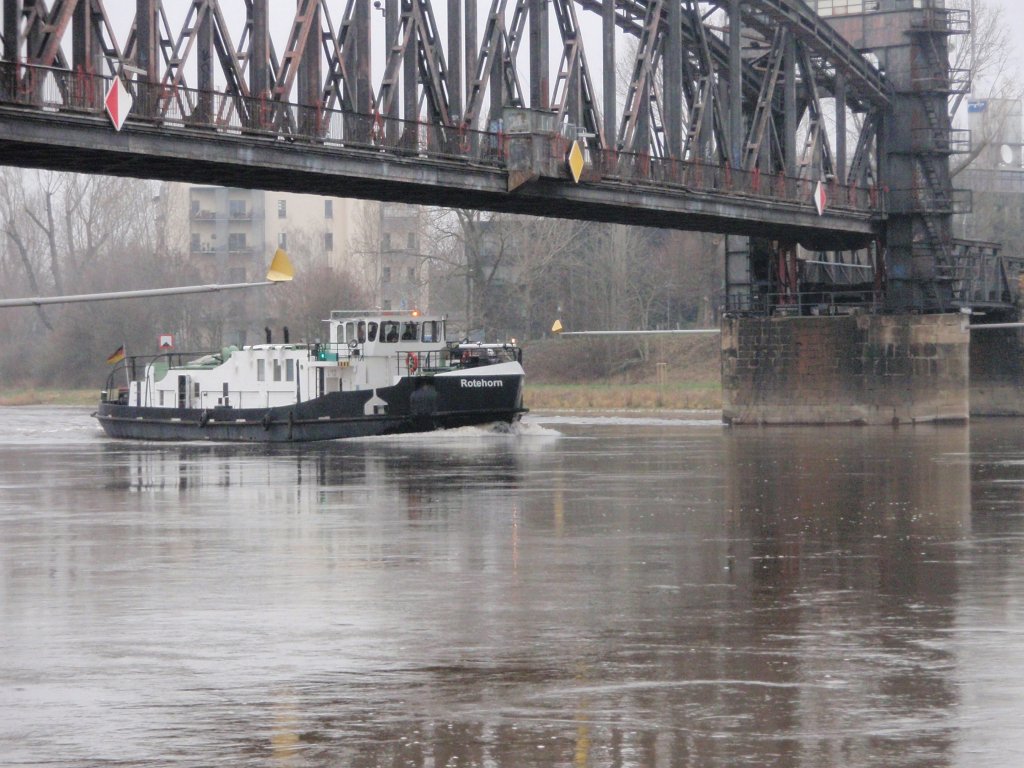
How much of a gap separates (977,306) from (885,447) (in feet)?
76.2

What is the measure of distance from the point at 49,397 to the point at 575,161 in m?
66.0

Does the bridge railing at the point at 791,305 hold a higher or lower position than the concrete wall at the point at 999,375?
higher

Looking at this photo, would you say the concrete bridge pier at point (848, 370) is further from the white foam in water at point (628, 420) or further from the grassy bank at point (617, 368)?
the grassy bank at point (617, 368)

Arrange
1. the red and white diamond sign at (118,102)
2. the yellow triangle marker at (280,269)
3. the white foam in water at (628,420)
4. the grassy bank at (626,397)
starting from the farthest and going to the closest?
1. the grassy bank at (626,397)
2. the white foam in water at (628,420)
3. the yellow triangle marker at (280,269)
4. the red and white diamond sign at (118,102)

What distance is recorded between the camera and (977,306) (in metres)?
68.5

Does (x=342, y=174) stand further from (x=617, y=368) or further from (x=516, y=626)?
(x=617, y=368)

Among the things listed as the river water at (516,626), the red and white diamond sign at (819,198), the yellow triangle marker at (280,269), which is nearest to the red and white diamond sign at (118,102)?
the river water at (516,626)

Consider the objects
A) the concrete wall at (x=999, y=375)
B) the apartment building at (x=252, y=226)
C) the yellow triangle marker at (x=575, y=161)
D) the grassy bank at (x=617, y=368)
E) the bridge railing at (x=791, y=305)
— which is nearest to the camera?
the yellow triangle marker at (x=575, y=161)

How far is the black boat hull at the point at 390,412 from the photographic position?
2111 inches

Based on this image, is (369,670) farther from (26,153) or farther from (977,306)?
(977,306)

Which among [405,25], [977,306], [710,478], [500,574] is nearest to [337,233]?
[977,306]

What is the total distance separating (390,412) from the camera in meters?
53.7

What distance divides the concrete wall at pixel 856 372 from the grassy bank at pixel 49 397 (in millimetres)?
46999

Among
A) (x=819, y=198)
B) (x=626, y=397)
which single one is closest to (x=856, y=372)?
(x=819, y=198)
